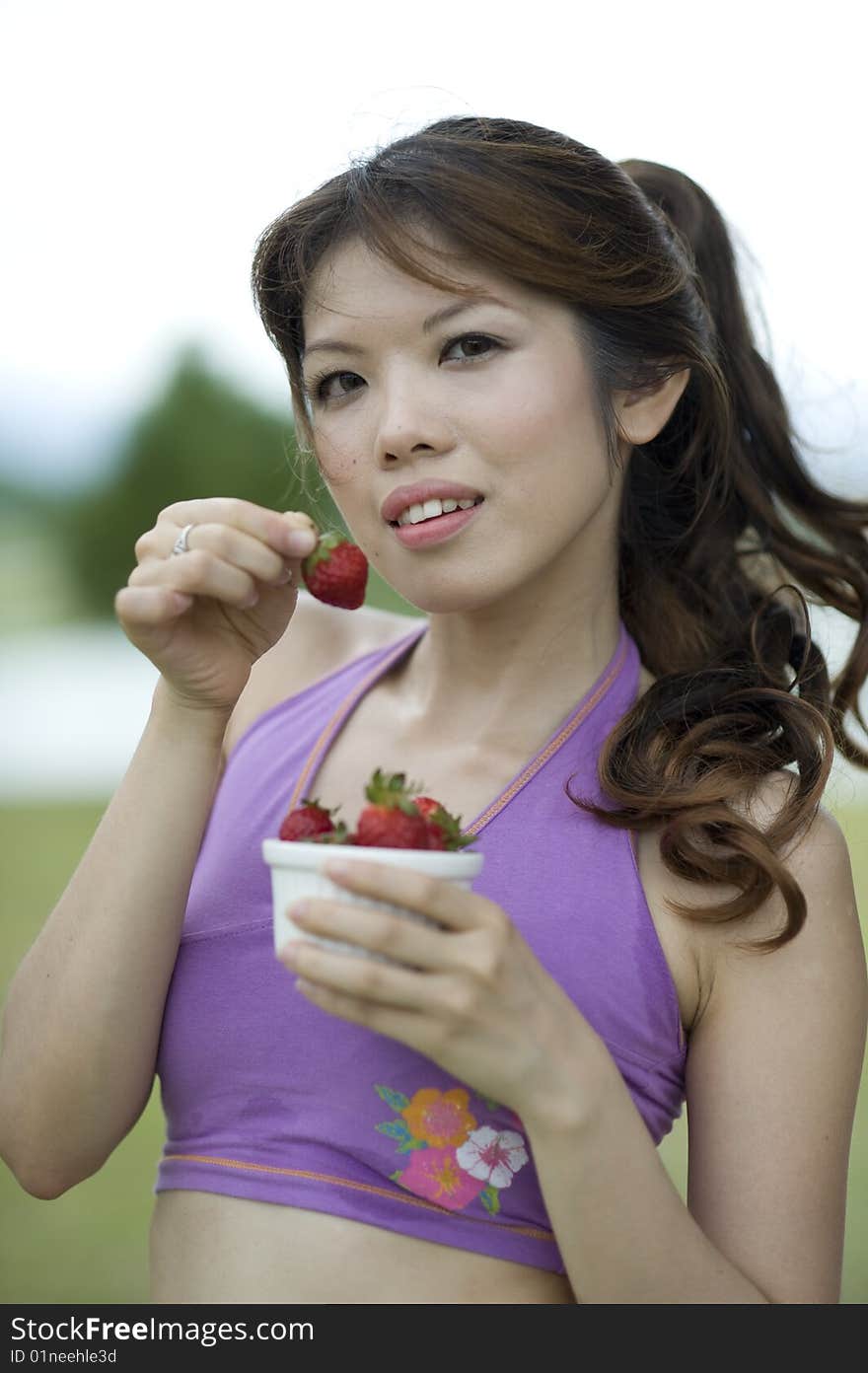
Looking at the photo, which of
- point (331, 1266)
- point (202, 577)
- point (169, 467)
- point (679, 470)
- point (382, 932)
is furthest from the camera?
point (169, 467)

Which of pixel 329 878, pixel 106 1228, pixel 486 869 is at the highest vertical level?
pixel 329 878

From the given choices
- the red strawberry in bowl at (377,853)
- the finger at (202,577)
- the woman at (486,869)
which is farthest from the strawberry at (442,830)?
the finger at (202,577)

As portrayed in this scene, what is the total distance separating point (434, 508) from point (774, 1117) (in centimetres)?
106

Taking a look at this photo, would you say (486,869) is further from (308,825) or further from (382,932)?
(382,932)

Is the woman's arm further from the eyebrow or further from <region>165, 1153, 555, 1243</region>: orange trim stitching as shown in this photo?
the eyebrow

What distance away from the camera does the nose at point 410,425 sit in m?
2.22

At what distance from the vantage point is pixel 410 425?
2221 millimetres

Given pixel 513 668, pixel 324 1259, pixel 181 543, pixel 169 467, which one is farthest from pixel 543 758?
pixel 169 467

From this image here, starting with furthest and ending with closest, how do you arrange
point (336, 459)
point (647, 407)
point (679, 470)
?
point (679, 470) < point (647, 407) < point (336, 459)

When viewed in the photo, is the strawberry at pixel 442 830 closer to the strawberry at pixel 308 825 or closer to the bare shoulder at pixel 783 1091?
the strawberry at pixel 308 825

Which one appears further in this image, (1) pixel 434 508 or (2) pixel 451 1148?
(1) pixel 434 508

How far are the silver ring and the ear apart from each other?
34.0 inches

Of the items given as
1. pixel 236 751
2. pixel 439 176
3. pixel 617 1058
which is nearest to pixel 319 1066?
pixel 617 1058

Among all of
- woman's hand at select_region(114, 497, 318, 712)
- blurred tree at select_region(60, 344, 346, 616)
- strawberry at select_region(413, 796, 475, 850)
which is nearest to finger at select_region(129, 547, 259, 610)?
woman's hand at select_region(114, 497, 318, 712)
